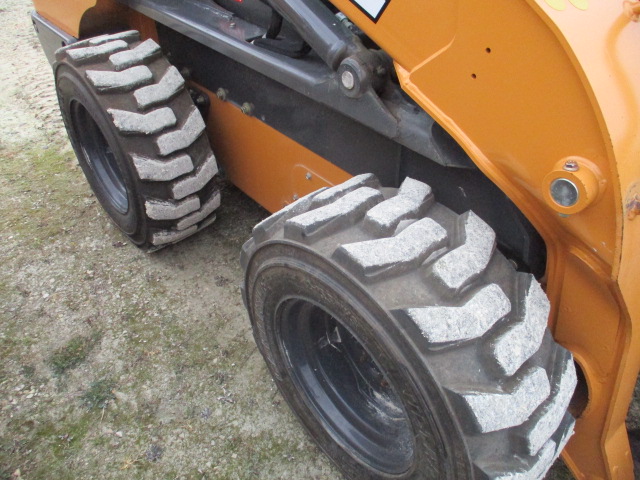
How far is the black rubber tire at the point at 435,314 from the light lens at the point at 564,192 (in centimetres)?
23

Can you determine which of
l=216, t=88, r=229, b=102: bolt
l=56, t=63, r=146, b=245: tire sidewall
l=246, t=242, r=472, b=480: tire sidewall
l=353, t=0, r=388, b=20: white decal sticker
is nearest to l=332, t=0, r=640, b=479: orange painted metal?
l=353, t=0, r=388, b=20: white decal sticker

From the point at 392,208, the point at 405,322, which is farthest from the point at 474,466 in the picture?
the point at 392,208

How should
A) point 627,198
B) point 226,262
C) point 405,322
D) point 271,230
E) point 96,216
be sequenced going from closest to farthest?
point 627,198, point 405,322, point 271,230, point 226,262, point 96,216

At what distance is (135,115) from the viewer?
2033 millimetres

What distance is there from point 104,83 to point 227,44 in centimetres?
53

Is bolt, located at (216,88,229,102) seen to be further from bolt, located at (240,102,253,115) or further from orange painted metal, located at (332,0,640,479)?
orange painted metal, located at (332,0,640,479)

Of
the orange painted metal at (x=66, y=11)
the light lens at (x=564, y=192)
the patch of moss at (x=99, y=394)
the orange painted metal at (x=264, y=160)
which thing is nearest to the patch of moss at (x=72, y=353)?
the patch of moss at (x=99, y=394)

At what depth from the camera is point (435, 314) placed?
1.13 meters

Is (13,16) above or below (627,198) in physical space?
below

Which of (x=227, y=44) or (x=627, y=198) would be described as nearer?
(x=627, y=198)

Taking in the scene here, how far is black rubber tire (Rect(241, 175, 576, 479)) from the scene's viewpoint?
112 cm

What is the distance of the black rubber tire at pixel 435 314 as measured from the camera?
44.3 inches

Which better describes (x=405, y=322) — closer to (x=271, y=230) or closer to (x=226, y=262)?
Answer: (x=271, y=230)

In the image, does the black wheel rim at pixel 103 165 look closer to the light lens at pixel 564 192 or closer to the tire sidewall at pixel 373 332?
the tire sidewall at pixel 373 332
